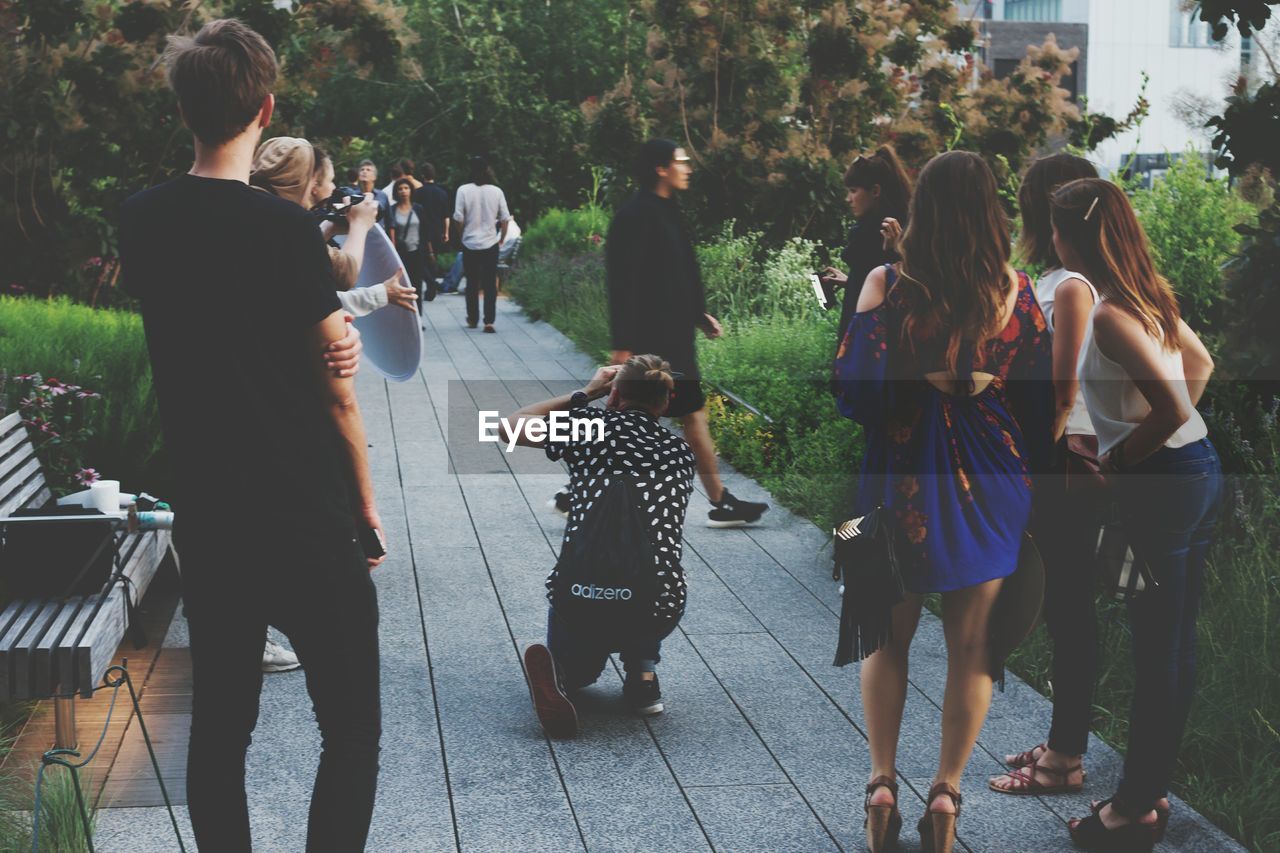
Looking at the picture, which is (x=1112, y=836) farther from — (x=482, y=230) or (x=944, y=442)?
(x=482, y=230)

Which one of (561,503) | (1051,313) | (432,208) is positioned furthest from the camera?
(432,208)

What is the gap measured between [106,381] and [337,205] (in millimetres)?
2719

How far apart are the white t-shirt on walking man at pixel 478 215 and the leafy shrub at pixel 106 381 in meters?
8.65

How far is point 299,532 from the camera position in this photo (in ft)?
9.62

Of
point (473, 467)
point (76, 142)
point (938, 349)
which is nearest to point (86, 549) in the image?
point (938, 349)

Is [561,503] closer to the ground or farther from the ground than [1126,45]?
closer to the ground

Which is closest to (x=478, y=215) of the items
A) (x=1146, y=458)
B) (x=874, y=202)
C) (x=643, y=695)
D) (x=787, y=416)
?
(x=787, y=416)

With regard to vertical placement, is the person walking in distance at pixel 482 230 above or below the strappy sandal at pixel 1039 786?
above

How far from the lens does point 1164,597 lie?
3.96 metres

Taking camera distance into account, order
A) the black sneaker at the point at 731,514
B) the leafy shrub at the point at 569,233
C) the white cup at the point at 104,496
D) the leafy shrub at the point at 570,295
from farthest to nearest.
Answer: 1. the leafy shrub at the point at 569,233
2. the leafy shrub at the point at 570,295
3. the black sneaker at the point at 731,514
4. the white cup at the point at 104,496

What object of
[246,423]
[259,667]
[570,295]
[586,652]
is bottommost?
[570,295]

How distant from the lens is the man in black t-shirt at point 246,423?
2873 millimetres

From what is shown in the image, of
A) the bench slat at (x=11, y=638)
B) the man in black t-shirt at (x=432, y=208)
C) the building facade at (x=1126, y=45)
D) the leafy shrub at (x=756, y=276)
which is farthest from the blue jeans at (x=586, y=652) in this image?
the building facade at (x=1126, y=45)

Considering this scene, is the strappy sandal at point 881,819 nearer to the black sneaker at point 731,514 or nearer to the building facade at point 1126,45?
the black sneaker at point 731,514
